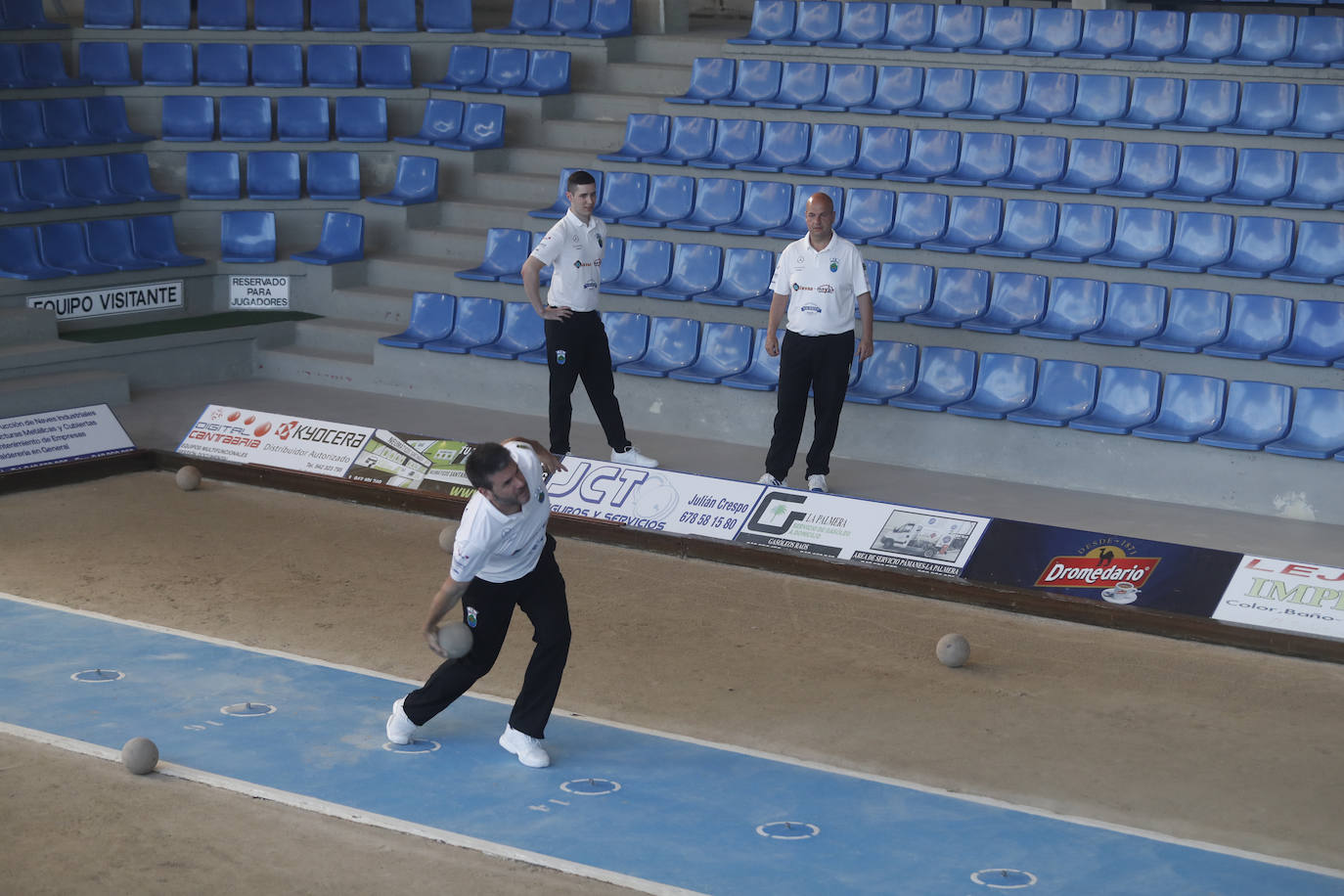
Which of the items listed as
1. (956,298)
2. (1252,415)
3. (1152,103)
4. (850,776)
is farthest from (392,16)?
(850,776)

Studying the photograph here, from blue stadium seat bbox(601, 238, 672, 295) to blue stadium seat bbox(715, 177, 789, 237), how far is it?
54 centimetres

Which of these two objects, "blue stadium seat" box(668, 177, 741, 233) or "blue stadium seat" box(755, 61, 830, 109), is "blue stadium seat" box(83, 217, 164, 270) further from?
"blue stadium seat" box(755, 61, 830, 109)

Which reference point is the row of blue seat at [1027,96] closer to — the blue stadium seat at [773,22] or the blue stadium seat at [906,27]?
the blue stadium seat at [906,27]

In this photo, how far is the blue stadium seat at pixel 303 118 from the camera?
16734mm

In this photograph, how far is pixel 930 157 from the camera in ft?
44.7

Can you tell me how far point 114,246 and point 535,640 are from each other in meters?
10.1

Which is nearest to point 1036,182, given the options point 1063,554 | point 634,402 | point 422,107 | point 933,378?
point 933,378

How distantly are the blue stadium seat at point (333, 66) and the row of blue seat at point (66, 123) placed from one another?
6.34ft

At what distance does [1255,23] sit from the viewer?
1349cm

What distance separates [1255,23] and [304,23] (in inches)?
404

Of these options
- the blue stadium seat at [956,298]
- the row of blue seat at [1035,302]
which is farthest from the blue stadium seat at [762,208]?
the blue stadium seat at [956,298]

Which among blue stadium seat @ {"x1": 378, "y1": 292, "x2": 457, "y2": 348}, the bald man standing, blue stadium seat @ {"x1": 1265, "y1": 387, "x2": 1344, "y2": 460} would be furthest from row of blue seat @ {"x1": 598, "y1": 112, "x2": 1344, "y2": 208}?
the bald man standing

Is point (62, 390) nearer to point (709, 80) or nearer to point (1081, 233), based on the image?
point (709, 80)

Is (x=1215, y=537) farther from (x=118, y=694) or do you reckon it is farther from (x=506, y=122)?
(x=506, y=122)
